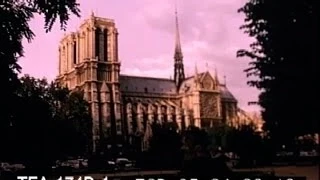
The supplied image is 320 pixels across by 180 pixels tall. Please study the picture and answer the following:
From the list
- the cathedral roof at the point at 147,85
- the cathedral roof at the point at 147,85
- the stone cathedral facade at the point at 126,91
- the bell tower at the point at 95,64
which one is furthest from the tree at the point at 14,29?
the cathedral roof at the point at 147,85

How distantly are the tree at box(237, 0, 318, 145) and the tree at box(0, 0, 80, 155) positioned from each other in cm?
424

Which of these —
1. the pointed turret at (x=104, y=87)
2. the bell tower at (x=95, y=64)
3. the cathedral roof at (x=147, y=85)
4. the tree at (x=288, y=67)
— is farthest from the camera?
the cathedral roof at (x=147, y=85)

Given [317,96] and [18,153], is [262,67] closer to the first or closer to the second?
[317,96]

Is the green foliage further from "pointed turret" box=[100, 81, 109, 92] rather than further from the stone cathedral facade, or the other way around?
"pointed turret" box=[100, 81, 109, 92]

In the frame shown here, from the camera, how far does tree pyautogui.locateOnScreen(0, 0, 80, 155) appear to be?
8.20 metres

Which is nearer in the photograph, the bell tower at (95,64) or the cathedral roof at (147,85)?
the bell tower at (95,64)

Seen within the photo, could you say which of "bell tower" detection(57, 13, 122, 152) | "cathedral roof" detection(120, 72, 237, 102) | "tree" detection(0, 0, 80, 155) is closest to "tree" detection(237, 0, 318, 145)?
"tree" detection(0, 0, 80, 155)

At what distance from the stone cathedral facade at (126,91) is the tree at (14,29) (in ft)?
13.1

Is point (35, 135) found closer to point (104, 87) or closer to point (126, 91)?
point (104, 87)

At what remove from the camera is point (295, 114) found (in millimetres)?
5277

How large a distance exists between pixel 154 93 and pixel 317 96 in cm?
6546

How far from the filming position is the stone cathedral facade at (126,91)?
1900cm

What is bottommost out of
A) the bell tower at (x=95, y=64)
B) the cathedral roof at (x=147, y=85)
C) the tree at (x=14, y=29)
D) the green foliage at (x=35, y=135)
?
the green foliage at (x=35, y=135)

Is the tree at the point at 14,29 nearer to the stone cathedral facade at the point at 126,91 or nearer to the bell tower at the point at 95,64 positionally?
the stone cathedral facade at the point at 126,91
